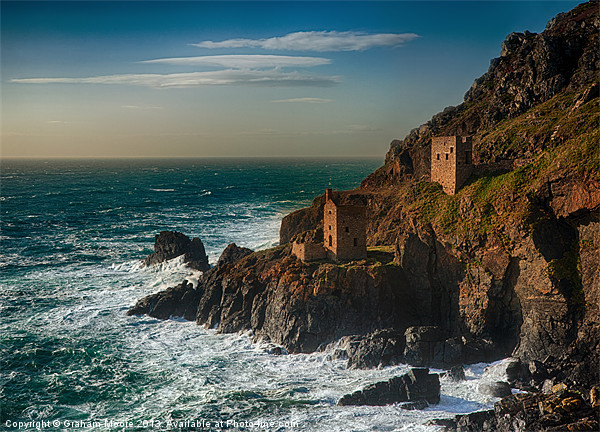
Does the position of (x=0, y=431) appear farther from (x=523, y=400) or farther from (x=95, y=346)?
(x=523, y=400)

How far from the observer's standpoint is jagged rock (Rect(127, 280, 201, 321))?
6338 cm

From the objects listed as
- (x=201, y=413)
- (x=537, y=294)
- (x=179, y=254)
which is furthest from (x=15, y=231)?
(x=537, y=294)

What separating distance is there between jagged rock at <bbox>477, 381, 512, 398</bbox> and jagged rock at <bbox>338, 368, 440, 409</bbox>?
11.8ft

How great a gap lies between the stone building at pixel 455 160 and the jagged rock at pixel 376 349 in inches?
712

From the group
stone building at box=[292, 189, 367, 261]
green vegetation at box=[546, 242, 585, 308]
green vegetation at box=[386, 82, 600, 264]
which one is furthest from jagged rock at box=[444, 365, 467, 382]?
stone building at box=[292, 189, 367, 261]

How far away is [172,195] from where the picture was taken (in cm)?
19000

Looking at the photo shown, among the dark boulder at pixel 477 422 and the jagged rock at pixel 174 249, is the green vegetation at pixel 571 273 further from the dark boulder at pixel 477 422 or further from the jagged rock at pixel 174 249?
the jagged rock at pixel 174 249

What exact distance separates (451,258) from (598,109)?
2069 cm

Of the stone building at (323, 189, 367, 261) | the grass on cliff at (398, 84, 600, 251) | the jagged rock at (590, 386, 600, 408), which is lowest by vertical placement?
the jagged rock at (590, 386, 600, 408)

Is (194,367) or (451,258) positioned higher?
(451,258)

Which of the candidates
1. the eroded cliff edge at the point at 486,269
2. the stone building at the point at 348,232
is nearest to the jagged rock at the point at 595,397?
the eroded cliff edge at the point at 486,269

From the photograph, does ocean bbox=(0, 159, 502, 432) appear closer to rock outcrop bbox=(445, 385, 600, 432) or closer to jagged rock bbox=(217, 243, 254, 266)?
rock outcrop bbox=(445, 385, 600, 432)

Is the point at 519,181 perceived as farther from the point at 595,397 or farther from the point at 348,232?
the point at 595,397

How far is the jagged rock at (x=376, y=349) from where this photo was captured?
48.2 m
